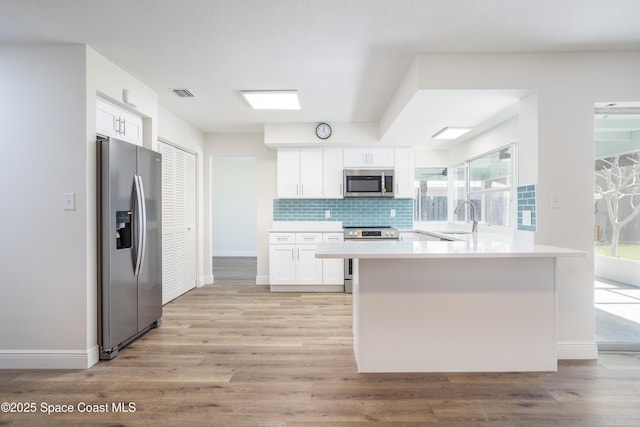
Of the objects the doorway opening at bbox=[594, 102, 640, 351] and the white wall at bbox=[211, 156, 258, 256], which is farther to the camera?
the white wall at bbox=[211, 156, 258, 256]

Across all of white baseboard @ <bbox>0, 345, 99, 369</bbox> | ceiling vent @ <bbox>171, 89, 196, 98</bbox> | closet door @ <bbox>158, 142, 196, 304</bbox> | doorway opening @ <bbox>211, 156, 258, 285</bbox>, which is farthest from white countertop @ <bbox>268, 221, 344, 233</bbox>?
doorway opening @ <bbox>211, 156, 258, 285</bbox>

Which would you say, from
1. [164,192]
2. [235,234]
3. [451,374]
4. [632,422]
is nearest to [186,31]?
[164,192]

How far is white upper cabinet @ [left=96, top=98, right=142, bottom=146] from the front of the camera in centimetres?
285

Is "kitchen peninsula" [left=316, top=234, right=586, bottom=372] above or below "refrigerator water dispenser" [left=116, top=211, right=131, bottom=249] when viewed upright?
below

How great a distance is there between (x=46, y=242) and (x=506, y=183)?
4558 mm

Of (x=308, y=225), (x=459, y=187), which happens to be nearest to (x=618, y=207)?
(x=459, y=187)

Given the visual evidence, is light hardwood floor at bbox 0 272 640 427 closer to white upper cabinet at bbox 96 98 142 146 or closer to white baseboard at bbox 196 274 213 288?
white upper cabinet at bbox 96 98 142 146

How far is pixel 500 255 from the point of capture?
85.0 inches

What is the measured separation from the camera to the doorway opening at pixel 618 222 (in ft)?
9.62

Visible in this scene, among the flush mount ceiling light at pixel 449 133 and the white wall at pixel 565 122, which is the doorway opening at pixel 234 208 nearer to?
the flush mount ceiling light at pixel 449 133

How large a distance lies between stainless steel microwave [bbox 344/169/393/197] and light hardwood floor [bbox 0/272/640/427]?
249 cm

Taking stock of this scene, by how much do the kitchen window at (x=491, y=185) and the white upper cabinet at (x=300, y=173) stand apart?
7.48 feet

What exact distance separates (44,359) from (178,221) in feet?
7.47

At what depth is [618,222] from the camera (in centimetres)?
302
